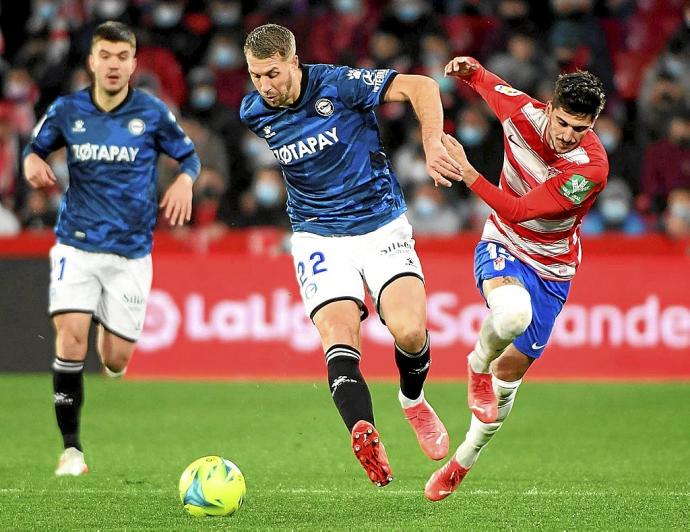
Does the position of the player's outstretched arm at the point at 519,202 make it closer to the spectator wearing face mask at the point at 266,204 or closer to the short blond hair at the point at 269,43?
the short blond hair at the point at 269,43

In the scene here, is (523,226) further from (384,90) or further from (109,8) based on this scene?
(109,8)

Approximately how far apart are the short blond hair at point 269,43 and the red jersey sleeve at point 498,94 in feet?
4.09

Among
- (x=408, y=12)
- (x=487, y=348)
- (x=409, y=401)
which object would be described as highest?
(x=487, y=348)

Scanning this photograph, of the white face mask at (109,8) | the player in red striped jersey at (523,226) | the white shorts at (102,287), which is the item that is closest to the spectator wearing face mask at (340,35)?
the white face mask at (109,8)

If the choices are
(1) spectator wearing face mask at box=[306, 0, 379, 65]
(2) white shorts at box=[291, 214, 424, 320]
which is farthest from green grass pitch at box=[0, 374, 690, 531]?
(1) spectator wearing face mask at box=[306, 0, 379, 65]

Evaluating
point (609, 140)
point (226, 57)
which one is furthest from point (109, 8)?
point (609, 140)

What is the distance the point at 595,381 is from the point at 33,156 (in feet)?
23.6

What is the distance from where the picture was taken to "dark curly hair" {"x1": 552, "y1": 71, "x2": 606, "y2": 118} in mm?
6797

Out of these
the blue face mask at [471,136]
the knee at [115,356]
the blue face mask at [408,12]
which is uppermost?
the blue face mask at [408,12]

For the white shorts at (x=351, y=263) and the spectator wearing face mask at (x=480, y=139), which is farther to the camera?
the spectator wearing face mask at (x=480, y=139)

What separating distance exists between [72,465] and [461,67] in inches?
134

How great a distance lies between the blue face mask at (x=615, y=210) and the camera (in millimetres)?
15055

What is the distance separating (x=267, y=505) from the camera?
6961 millimetres

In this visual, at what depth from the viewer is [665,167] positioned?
15.1 m
